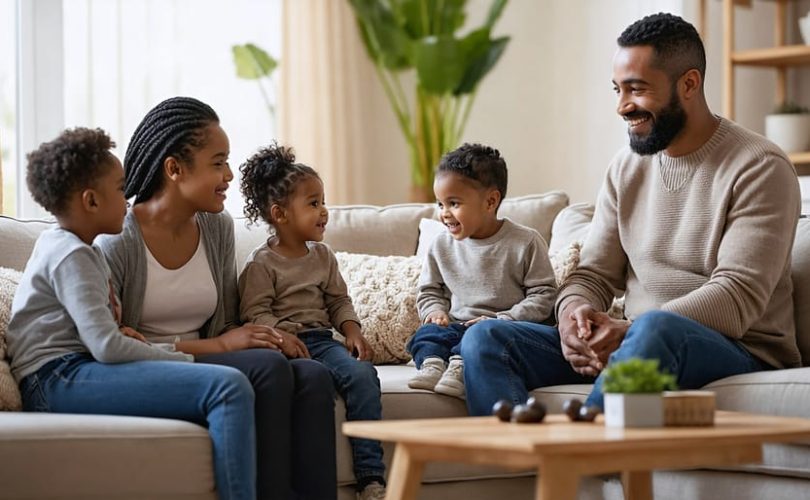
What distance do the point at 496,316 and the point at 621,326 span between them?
1.27 ft

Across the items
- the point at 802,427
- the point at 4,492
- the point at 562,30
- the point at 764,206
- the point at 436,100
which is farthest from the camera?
the point at 562,30

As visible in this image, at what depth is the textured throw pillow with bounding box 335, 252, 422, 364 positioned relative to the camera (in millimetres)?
2975

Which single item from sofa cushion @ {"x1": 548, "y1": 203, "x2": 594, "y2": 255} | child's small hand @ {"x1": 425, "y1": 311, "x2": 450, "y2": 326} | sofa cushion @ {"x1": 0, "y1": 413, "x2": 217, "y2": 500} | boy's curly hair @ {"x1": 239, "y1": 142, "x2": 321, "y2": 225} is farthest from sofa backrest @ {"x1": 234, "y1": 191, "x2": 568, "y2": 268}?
sofa cushion @ {"x1": 0, "y1": 413, "x2": 217, "y2": 500}

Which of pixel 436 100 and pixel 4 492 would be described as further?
pixel 436 100

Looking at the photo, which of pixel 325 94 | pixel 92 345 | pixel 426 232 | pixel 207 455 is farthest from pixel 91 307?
pixel 325 94

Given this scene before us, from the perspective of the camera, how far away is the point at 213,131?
2598 millimetres

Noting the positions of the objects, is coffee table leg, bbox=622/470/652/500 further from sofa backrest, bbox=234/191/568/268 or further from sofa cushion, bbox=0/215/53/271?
sofa cushion, bbox=0/215/53/271

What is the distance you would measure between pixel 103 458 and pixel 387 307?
3.33 feet

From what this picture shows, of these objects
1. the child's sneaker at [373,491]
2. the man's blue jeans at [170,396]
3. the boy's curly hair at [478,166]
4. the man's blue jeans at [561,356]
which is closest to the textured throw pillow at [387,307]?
the boy's curly hair at [478,166]

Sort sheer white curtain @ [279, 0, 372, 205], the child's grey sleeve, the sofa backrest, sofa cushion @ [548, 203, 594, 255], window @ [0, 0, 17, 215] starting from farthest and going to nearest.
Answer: sheer white curtain @ [279, 0, 372, 205] → window @ [0, 0, 17, 215] → the sofa backrest → sofa cushion @ [548, 203, 594, 255] → the child's grey sleeve

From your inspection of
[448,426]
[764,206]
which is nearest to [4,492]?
[448,426]

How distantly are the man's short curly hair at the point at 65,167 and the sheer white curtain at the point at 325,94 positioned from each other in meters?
2.48

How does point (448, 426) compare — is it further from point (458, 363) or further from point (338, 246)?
point (338, 246)

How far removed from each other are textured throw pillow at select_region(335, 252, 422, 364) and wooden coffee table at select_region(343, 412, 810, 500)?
3.59 ft
